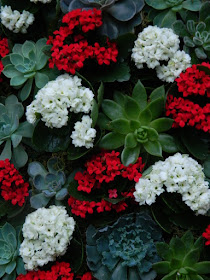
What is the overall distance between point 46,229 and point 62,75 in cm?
83

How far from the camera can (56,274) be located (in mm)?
2287

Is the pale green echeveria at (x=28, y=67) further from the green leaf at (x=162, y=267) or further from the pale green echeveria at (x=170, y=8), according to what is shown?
the green leaf at (x=162, y=267)

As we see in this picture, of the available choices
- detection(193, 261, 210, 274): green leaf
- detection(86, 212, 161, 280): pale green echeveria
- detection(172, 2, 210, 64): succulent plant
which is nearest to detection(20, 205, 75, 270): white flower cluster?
detection(86, 212, 161, 280): pale green echeveria

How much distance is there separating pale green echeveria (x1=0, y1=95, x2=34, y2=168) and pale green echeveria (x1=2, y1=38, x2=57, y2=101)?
0.11m

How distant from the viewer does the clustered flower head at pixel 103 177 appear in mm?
2299

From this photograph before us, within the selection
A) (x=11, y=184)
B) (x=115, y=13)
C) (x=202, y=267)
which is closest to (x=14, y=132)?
(x=11, y=184)

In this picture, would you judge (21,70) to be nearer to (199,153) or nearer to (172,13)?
(172,13)

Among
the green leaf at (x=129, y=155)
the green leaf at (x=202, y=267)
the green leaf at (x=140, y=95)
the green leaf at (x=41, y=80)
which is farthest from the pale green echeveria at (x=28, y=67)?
the green leaf at (x=202, y=267)

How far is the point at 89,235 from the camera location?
7.75 feet

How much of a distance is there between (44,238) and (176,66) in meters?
1.13

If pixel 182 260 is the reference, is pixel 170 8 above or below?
above

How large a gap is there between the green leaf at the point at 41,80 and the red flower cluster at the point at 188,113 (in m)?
0.71

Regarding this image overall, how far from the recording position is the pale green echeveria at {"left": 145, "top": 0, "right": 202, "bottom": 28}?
2523mm

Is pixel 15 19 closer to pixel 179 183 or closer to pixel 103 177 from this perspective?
pixel 103 177
